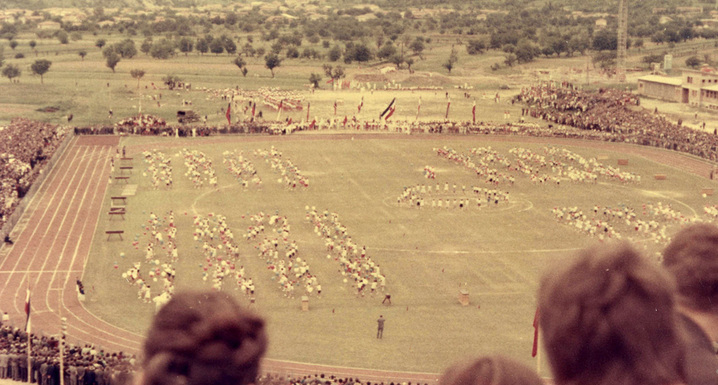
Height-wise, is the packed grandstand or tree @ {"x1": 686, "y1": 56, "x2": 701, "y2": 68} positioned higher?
tree @ {"x1": 686, "y1": 56, "x2": 701, "y2": 68}

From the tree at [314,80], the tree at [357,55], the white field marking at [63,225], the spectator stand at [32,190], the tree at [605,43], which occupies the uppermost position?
the tree at [605,43]

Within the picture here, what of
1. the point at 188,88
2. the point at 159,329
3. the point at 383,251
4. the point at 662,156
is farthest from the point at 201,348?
the point at 188,88

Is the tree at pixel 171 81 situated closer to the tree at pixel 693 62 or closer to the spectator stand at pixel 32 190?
the spectator stand at pixel 32 190

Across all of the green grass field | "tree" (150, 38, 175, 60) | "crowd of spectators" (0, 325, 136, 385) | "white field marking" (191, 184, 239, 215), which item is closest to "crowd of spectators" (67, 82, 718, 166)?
the green grass field

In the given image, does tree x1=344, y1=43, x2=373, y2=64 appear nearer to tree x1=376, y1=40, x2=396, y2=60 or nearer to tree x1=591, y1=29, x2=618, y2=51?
tree x1=376, y1=40, x2=396, y2=60

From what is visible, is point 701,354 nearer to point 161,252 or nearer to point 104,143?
point 161,252

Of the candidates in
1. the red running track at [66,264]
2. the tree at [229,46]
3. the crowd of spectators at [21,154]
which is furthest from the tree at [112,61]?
the red running track at [66,264]
